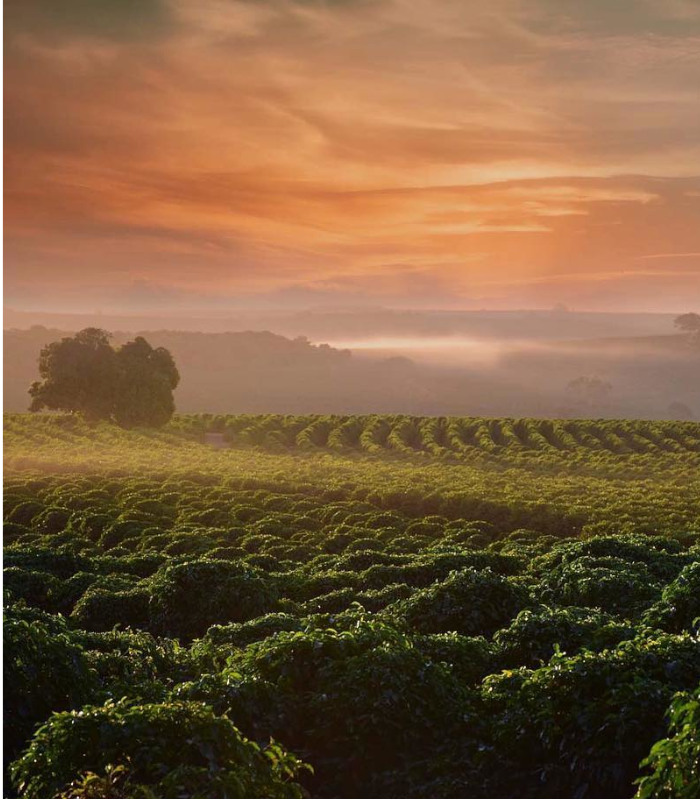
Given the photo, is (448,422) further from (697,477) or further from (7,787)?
(7,787)

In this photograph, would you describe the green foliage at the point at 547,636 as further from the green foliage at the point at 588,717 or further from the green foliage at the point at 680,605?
the green foliage at the point at 588,717

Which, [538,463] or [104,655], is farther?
[538,463]

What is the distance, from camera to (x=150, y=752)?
8.41 m

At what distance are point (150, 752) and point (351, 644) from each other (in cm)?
364

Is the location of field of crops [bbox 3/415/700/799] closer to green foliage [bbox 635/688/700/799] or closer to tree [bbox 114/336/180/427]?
green foliage [bbox 635/688/700/799]

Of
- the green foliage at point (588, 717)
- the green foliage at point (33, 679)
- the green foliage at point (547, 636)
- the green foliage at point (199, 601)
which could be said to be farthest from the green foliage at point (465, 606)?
the green foliage at point (33, 679)

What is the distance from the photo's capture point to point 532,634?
1338 centimetres

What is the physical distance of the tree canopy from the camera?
8819cm

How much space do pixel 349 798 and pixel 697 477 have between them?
49.6m

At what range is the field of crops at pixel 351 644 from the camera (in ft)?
28.4

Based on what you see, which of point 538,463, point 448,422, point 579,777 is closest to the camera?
point 579,777

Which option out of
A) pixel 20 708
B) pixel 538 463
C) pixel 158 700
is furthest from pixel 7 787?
pixel 538 463

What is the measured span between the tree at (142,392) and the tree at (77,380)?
3.45 feet

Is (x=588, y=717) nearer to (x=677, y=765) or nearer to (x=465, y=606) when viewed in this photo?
(x=677, y=765)
